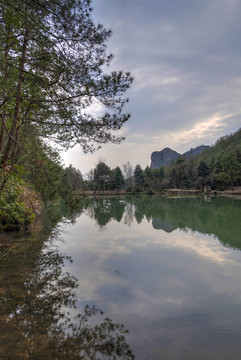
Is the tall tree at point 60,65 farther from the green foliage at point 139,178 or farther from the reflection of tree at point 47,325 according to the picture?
the green foliage at point 139,178

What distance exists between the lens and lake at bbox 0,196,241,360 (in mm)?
2213

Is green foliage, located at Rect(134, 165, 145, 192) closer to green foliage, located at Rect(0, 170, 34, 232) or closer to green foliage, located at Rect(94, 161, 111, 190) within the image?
green foliage, located at Rect(94, 161, 111, 190)

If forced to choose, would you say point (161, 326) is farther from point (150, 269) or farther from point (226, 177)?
point (226, 177)

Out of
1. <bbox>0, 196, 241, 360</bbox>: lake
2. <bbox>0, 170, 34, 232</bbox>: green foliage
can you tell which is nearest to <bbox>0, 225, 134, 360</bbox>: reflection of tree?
<bbox>0, 196, 241, 360</bbox>: lake

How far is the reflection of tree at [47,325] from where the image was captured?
2.07 meters

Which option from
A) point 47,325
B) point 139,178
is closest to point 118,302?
point 47,325

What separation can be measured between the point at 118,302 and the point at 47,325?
1.11 meters

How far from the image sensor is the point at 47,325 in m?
2.44

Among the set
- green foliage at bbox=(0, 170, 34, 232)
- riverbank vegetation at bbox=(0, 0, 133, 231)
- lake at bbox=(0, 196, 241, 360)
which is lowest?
lake at bbox=(0, 196, 241, 360)

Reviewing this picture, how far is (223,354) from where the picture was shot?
7.23ft

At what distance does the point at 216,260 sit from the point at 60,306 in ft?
12.6

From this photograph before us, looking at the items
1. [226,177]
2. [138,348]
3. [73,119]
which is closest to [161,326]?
[138,348]

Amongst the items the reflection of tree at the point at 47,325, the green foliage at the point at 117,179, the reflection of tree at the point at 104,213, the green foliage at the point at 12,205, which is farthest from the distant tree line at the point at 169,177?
the reflection of tree at the point at 47,325

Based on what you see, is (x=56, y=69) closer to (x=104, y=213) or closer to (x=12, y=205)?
(x=12, y=205)
